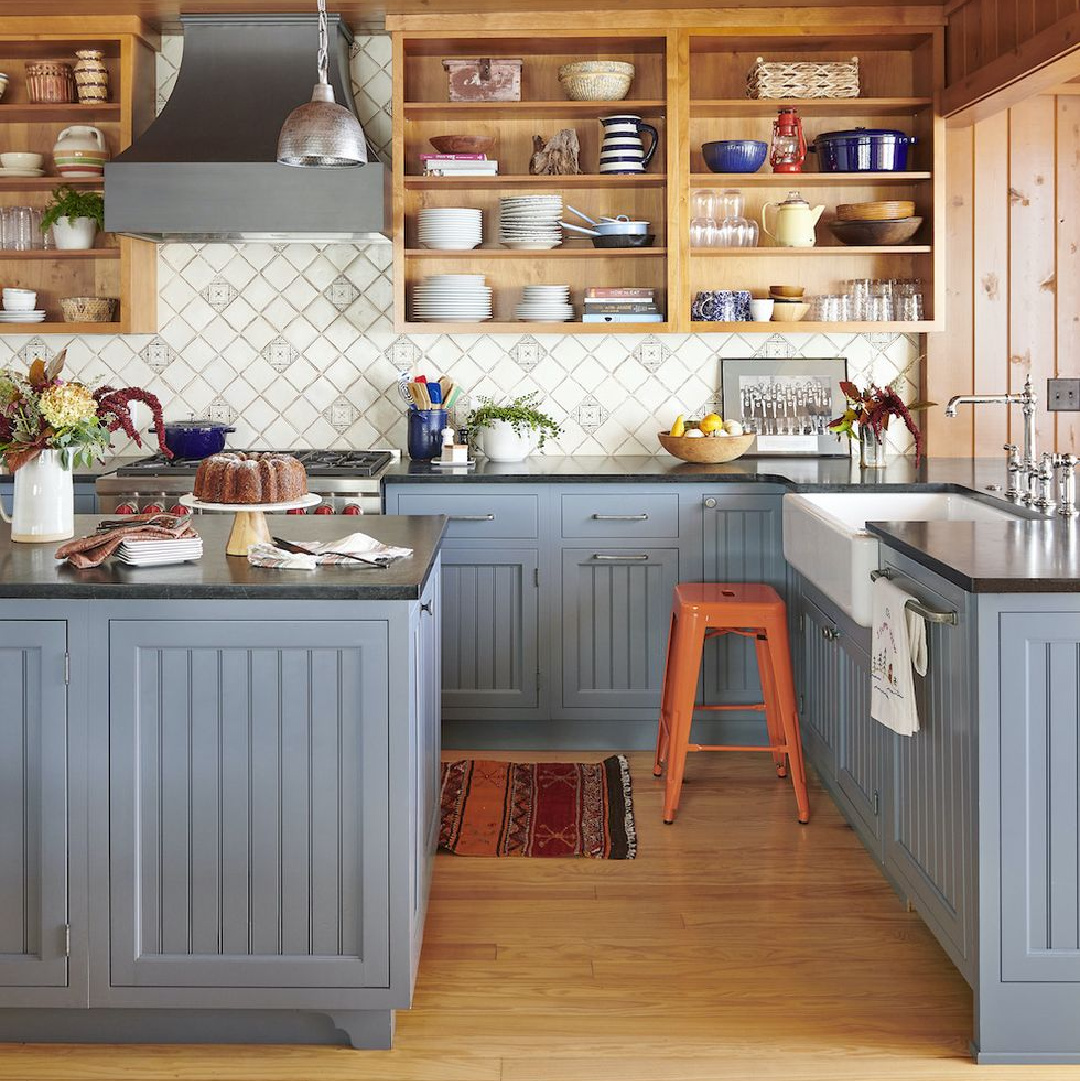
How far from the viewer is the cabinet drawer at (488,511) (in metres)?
4.50

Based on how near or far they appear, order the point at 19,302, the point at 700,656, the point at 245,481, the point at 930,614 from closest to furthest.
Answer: the point at 930,614 → the point at 245,481 → the point at 700,656 → the point at 19,302

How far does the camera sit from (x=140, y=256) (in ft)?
16.4

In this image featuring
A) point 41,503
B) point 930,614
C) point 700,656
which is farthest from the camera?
point 700,656

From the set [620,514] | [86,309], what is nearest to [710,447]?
[620,514]

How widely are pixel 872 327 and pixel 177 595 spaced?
10.6 feet

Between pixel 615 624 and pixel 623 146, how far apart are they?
5.81 feet

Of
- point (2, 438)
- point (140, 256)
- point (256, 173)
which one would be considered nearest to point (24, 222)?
point (140, 256)

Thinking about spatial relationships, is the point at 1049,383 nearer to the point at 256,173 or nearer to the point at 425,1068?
the point at 256,173

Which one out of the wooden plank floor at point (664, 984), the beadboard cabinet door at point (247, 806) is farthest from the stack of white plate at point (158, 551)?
the wooden plank floor at point (664, 984)

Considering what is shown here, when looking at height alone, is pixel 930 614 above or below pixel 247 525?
below

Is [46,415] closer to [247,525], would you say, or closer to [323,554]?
[247,525]

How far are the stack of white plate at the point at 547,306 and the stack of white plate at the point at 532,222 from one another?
0.52 ft

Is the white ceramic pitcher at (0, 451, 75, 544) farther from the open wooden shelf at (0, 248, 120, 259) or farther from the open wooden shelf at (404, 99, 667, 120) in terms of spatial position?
the open wooden shelf at (404, 99, 667, 120)

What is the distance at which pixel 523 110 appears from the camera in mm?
4863
